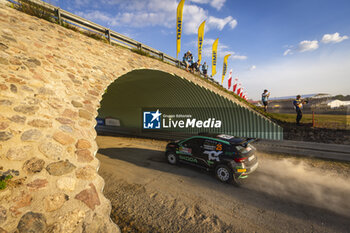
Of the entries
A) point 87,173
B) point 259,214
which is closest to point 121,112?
point 87,173

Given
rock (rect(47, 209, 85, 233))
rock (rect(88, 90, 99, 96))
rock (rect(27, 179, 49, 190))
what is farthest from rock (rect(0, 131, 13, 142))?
rock (rect(88, 90, 99, 96))

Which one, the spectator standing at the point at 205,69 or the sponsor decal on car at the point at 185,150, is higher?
the spectator standing at the point at 205,69

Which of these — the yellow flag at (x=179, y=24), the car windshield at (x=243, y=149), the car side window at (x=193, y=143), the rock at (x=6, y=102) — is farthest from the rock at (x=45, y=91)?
the yellow flag at (x=179, y=24)

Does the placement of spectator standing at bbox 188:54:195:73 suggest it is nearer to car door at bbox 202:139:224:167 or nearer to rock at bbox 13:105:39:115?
car door at bbox 202:139:224:167

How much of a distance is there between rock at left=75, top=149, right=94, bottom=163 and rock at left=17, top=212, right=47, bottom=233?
127cm

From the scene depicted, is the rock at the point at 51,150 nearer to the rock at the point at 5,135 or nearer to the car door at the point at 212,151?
the rock at the point at 5,135

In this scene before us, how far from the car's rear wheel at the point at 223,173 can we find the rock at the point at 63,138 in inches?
200

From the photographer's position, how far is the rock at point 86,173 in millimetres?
3125

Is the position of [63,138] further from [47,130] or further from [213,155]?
[213,155]

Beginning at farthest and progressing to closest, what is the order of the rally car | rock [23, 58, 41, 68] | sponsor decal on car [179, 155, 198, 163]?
sponsor decal on car [179, 155, 198, 163] < the rally car < rock [23, 58, 41, 68]

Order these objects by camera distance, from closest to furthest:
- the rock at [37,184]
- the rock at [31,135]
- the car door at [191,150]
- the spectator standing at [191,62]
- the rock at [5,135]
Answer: the rock at [37,184] → the rock at [5,135] → the rock at [31,135] → the car door at [191,150] → the spectator standing at [191,62]

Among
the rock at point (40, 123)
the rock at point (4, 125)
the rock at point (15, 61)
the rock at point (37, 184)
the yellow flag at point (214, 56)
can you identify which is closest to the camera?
the rock at point (37, 184)

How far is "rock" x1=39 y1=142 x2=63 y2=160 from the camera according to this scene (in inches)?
123

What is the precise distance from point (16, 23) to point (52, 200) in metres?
6.30
